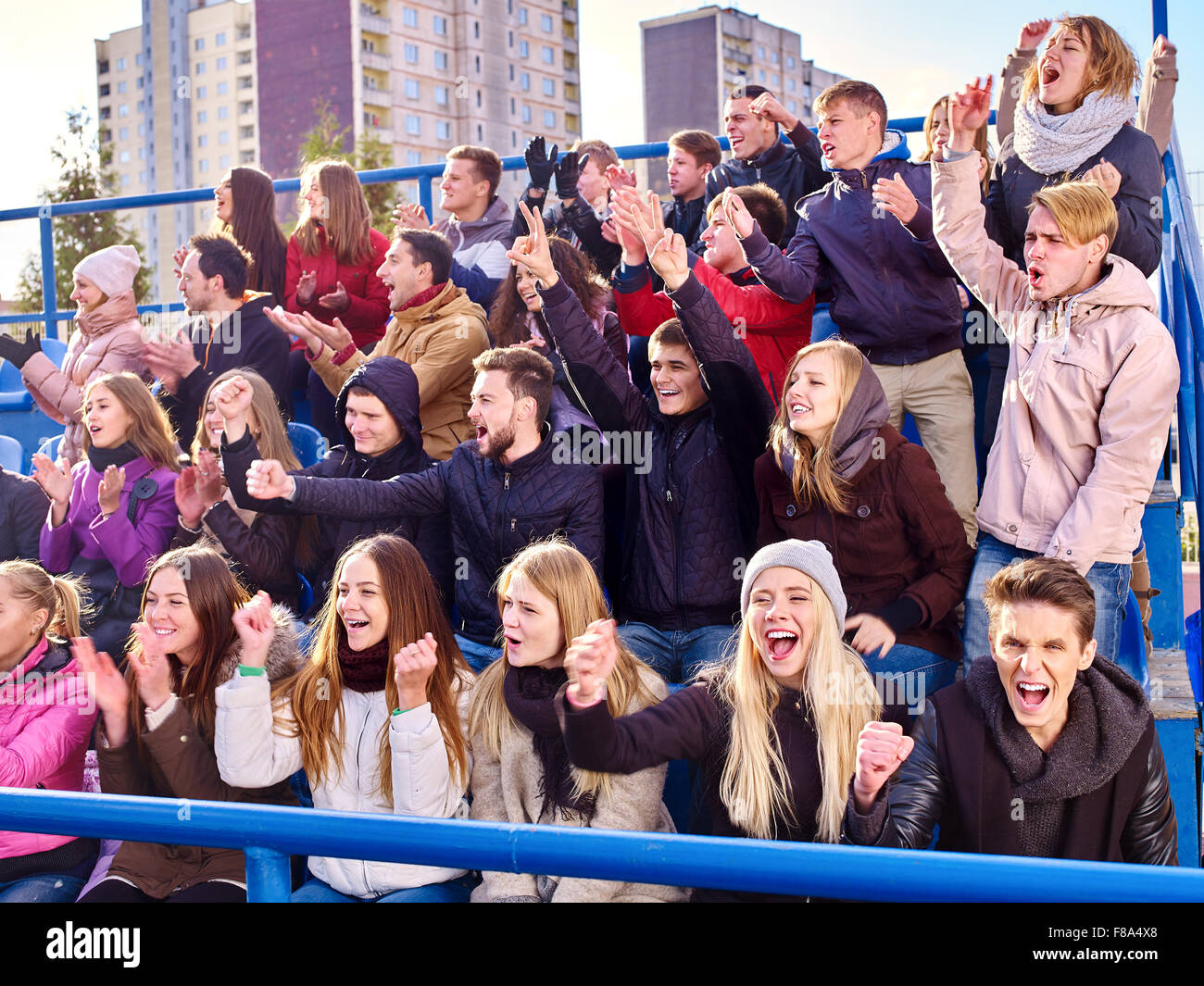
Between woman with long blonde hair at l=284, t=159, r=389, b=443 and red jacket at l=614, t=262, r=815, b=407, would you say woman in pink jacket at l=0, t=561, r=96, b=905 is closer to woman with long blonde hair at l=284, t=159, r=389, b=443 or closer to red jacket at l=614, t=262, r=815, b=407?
red jacket at l=614, t=262, r=815, b=407

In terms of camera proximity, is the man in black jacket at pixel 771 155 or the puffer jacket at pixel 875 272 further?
the man in black jacket at pixel 771 155

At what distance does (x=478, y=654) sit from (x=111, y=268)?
10.5ft

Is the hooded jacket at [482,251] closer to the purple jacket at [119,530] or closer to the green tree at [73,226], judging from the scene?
the purple jacket at [119,530]

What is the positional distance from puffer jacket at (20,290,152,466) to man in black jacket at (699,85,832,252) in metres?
2.89

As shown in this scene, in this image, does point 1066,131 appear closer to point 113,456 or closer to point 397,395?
point 397,395

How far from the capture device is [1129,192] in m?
3.95

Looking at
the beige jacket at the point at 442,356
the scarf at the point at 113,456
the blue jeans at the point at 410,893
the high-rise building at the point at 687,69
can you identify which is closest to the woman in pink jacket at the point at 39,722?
the blue jeans at the point at 410,893

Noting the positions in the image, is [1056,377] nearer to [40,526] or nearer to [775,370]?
[775,370]

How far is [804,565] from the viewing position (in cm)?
292

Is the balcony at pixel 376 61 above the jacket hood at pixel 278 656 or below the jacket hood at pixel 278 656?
above

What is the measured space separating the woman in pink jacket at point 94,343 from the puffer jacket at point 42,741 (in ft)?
8.14

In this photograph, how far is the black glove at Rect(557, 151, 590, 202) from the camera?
5.32 m

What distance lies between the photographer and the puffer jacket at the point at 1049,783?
101 inches

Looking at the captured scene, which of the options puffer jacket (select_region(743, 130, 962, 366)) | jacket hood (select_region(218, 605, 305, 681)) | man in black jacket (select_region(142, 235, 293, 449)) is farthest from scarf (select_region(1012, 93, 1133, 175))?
man in black jacket (select_region(142, 235, 293, 449))
